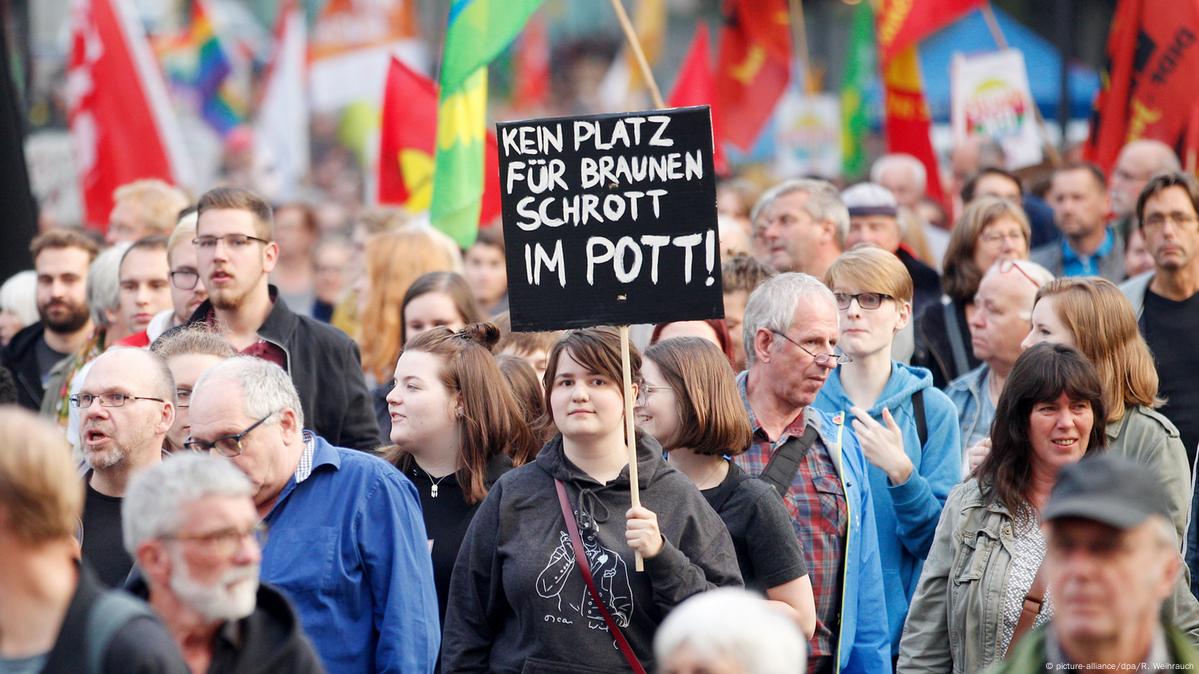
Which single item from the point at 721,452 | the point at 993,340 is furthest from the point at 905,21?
the point at 721,452

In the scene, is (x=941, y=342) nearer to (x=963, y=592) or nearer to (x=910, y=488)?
(x=910, y=488)

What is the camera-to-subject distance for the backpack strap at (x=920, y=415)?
619cm

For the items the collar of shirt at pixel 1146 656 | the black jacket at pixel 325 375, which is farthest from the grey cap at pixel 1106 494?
the black jacket at pixel 325 375

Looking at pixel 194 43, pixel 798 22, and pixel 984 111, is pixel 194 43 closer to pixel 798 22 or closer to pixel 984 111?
pixel 798 22

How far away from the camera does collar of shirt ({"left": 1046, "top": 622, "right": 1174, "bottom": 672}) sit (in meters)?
3.34

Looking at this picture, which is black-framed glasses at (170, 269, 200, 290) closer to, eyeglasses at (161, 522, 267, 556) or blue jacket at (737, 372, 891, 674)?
blue jacket at (737, 372, 891, 674)

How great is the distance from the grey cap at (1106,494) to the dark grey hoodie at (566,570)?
1.51 metres

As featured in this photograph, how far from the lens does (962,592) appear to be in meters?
4.93

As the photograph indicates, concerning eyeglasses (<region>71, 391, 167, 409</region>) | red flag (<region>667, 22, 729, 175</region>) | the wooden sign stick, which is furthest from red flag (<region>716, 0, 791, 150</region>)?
the wooden sign stick

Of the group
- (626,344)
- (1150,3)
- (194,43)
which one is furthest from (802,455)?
(194,43)

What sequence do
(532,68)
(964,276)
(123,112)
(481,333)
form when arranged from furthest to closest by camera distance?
1. (532,68)
2. (123,112)
3. (964,276)
4. (481,333)

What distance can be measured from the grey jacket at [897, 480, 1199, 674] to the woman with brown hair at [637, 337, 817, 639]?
0.31 metres

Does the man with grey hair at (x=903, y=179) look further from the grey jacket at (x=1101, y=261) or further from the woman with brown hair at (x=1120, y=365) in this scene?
the woman with brown hair at (x=1120, y=365)

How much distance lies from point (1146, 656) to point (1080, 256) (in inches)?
259
